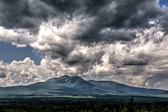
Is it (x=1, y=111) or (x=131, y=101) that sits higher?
(x=131, y=101)

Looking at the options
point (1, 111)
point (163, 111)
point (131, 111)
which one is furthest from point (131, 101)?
point (1, 111)

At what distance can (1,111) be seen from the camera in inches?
5728

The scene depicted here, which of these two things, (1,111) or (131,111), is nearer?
(131,111)

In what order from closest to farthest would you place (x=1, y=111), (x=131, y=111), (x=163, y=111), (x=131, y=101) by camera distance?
(x=131, y=101) < (x=131, y=111) < (x=1, y=111) < (x=163, y=111)

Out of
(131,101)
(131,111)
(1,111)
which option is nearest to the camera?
(131,101)

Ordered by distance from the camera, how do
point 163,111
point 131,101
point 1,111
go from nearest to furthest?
1. point 131,101
2. point 1,111
3. point 163,111

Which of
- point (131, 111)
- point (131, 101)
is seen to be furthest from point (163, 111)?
point (131, 101)

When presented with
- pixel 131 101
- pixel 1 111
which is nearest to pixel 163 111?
pixel 131 101

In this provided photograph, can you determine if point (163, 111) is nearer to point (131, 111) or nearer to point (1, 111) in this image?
point (131, 111)

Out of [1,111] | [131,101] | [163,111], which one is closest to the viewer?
[131,101]

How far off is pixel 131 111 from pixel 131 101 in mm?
15048

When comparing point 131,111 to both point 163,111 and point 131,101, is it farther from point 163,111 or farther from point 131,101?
point 163,111

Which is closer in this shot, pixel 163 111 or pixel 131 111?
pixel 131 111

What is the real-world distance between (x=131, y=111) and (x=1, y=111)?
3864 inches
